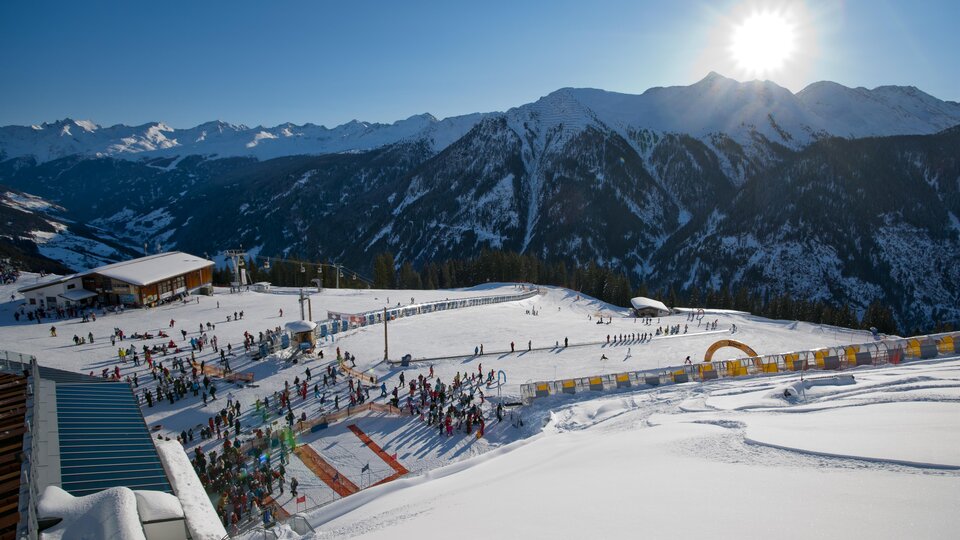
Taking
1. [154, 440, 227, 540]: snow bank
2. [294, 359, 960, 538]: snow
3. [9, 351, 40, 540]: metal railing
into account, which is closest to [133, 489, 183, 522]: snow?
[154, 440, 227, 540]: snow bank

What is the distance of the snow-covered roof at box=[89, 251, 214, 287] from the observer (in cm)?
4588

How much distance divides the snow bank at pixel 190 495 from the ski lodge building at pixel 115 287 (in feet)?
115

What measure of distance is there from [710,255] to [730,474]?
160 meters

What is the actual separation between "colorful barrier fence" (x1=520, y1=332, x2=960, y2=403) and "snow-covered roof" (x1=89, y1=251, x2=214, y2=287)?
133 ft

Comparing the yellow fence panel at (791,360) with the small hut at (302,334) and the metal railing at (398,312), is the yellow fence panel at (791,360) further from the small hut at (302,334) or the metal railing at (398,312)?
the small hut at (302,334)

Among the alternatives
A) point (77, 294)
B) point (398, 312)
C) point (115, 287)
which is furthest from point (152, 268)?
point (398, 312)

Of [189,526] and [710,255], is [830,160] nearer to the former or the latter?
[710,255]

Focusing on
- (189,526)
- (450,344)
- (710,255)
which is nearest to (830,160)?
(710,255)

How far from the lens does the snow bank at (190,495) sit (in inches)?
505

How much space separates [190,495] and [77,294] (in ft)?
136

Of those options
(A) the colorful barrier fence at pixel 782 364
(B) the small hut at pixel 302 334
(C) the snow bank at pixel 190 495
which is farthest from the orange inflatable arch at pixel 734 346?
(C) the snow bank at pixel 190 495

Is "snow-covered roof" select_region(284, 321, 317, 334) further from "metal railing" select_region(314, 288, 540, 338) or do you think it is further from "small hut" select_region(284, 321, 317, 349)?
"metal railing" select_region(314, 288, 540, 338)

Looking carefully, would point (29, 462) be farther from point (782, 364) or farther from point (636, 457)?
point (782, 364)

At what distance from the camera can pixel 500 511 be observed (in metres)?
9.57
